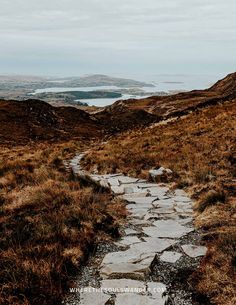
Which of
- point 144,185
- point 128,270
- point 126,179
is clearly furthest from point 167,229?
point 126,179

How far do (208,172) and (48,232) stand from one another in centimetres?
701

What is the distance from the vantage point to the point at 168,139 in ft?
73.3

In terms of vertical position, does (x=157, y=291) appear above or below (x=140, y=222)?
above

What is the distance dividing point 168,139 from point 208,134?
2455 mm

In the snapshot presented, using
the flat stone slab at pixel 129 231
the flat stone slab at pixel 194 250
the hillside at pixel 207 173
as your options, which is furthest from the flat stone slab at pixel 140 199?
the flat stone slab at pixel 194 250

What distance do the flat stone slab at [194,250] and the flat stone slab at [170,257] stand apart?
8.0 inches

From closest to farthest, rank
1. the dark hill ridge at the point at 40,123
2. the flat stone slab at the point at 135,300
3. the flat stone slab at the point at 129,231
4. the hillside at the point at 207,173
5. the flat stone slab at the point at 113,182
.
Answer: the flat stone slab at the point at 135,300
the hillside at the point at 207,173
the flat stone slab at the point at 129,231
the flat stone slab at the point at 113,182
the dark hill ridge at the point at 40,123

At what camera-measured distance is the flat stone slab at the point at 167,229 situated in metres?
8.08

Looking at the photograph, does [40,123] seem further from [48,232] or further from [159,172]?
[48,232]

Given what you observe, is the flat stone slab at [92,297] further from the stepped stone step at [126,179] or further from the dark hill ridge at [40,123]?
the dark hill ridge at [40,123]

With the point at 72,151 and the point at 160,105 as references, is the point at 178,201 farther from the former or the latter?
the point at 160,105

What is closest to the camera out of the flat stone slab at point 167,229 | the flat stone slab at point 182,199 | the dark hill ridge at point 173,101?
the flat stone slab at point 167,229

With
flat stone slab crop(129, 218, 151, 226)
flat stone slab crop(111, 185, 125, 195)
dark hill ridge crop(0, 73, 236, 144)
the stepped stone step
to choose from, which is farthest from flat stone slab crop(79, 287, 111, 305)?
dark hill ridge crop(0, 73, 236, 144)

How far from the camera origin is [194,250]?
279 inches
